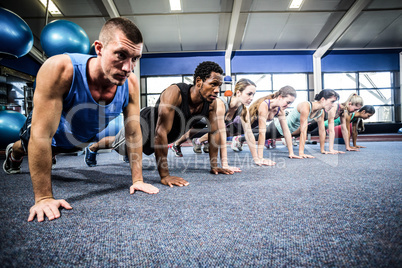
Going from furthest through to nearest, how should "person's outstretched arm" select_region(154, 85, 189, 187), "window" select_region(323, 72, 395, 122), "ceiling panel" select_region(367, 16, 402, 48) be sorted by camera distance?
"window" select_region(323, 72, 395, 122)
"ceiling panel" select_region(367, 16, 402, 48)
"person's outstretched arm" select_region(154, 85, 189, 187)

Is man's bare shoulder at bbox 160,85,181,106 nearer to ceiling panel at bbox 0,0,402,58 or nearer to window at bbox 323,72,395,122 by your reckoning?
ceiling panel at bbox 0,0,402,58

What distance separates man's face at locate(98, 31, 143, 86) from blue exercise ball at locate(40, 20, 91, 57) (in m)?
1.74

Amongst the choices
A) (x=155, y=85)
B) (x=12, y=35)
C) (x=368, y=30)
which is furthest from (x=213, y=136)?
(x=368, y=30)

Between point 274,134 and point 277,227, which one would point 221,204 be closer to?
point 277,227

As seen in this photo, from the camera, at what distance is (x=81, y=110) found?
1143 millimetres

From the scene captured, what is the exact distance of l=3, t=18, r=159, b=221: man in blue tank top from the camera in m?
0.87

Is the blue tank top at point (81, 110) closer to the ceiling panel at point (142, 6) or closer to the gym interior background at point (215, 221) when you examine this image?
the gym interior background at point (215, 221)

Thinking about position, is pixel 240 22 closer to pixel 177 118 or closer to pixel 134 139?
pixel 177 118

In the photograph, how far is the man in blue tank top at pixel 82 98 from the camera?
87 cm

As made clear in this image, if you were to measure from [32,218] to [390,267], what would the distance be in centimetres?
111

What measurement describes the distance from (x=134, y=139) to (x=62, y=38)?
1883mm

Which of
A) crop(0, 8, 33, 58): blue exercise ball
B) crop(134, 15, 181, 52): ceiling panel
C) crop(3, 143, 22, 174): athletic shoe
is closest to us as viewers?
crop(3, 143, 22, 174): athletic shoe

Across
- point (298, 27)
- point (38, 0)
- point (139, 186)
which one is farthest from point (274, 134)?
point (38, 0)

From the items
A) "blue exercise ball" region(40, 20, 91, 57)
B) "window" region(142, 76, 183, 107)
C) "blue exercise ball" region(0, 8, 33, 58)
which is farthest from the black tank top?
"window" region(142, 76, 183, 107)
